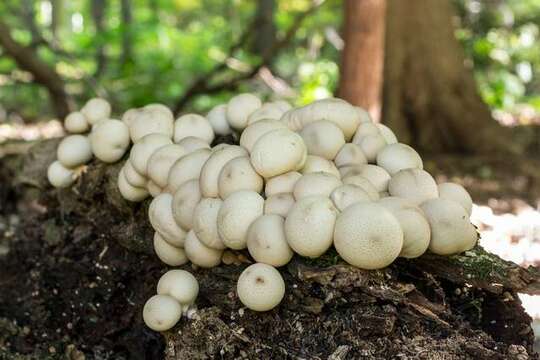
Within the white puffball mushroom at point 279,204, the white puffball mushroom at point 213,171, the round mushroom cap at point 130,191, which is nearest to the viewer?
the white puffball mushroom at point 279,204

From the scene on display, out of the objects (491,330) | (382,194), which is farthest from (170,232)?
(491,330)

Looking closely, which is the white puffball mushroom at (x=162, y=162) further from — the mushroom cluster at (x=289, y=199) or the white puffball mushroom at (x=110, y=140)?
the white puffball mushroom at (x=110, y=140)

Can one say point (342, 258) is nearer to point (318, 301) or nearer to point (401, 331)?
point (318, 301)

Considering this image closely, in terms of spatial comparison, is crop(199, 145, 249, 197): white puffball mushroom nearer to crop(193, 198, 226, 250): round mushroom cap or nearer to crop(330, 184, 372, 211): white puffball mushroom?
crop(193, 198, 226, 250): round mushroom cap

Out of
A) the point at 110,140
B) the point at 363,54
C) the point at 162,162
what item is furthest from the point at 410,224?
the point at 363,54

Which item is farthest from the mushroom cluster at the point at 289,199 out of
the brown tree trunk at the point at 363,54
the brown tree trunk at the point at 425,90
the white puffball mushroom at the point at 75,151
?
the brown tree trunk at the point at 425,90

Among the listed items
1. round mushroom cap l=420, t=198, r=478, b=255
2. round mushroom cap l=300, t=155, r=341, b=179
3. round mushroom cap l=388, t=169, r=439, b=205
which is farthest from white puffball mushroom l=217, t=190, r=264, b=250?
round mushroom cap l=420, t=198, r=478, b=255

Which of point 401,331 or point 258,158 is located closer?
point 401,331
